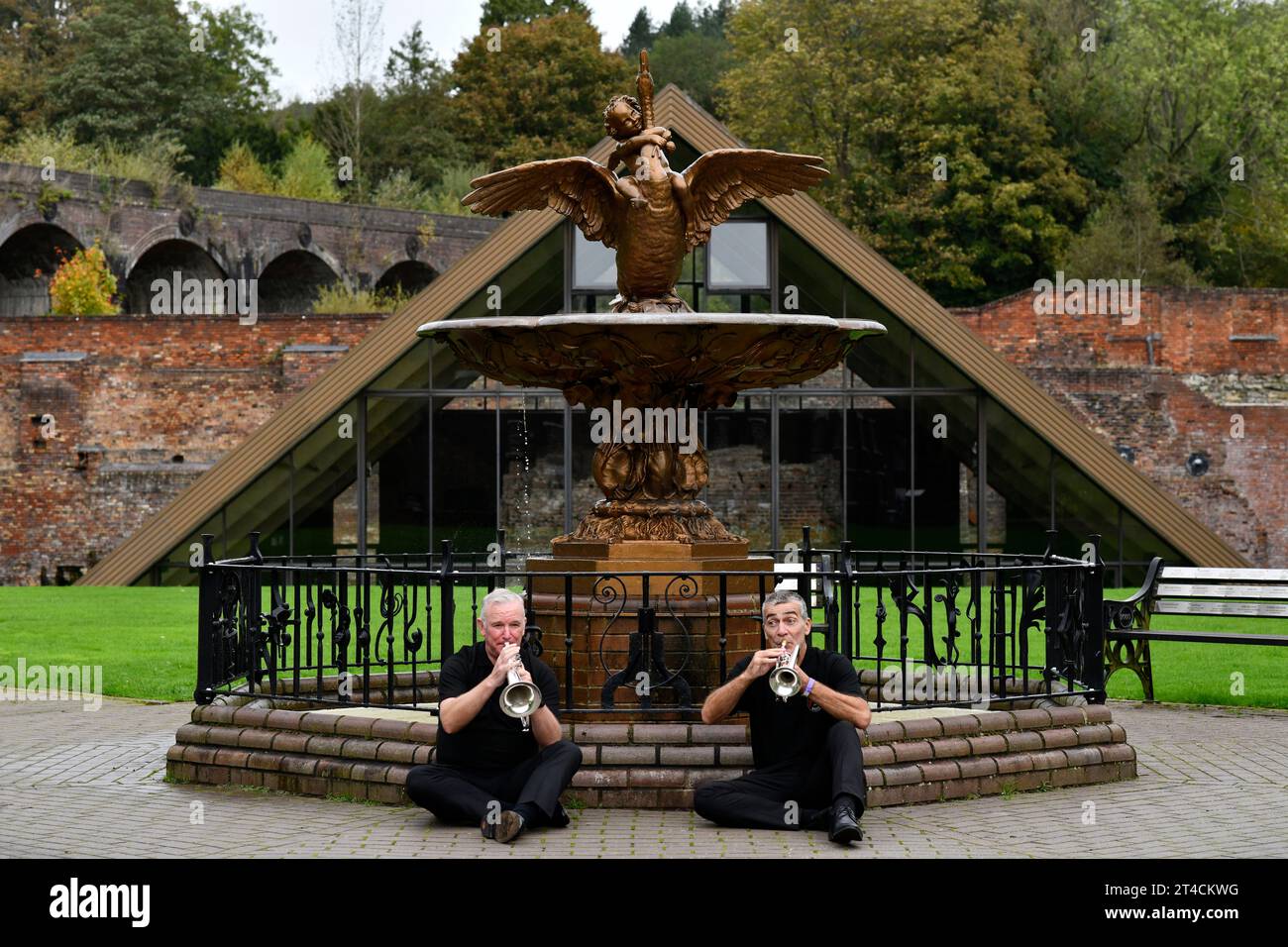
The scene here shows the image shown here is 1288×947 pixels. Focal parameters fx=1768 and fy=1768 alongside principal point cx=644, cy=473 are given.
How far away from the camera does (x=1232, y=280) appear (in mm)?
47938

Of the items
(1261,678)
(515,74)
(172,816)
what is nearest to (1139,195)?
(515,74)

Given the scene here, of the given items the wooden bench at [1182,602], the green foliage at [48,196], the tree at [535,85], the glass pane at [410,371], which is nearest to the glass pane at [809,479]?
the glass pane at [410,371]

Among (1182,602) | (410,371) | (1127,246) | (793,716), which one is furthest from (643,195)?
(1127,246)

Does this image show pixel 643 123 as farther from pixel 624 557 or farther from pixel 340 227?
pixel 340 227

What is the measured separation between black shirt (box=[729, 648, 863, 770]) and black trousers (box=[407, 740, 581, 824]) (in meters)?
0.86

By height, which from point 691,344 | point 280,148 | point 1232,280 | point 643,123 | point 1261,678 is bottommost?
point 1261,678

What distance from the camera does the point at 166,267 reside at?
156ft

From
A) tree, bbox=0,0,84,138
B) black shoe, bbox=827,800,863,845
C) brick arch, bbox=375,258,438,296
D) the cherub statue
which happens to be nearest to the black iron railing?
black shoe, bbox=827,800,863,845

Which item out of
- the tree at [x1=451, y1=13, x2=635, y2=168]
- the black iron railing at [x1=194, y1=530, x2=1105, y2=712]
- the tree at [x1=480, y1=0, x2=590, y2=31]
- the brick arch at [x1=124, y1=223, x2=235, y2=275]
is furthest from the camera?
the tree at [x1=480, y1=0, x2=590, y2=31]

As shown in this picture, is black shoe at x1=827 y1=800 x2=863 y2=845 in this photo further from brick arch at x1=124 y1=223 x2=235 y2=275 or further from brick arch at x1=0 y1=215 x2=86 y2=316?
brick arch at x1=124 y1=223 x2=235 y2=275

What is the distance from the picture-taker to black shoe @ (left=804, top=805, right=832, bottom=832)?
26.3 feet
